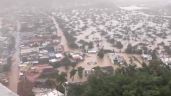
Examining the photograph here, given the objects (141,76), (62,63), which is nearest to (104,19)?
(62,63)

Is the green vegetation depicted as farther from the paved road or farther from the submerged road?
the submerged road

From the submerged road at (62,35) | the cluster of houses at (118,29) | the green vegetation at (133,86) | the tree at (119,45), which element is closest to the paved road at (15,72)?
the submerged road at (62,35)

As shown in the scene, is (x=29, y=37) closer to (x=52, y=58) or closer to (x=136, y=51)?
(x=52, y=58)

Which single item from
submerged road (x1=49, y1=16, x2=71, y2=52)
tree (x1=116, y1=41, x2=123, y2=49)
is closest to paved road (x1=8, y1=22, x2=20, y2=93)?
submerged road (x1=49, y1=16, x2=71, y2=52)

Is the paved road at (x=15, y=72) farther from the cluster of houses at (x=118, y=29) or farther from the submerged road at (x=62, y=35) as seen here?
the cluster of houses at (x=118, y=29)

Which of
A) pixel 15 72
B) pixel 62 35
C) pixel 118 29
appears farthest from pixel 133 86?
pixel 118 29

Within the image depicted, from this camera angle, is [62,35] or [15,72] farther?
[62,35]

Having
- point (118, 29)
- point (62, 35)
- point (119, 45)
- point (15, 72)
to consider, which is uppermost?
point (118, 29)

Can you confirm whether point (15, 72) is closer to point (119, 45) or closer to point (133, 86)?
point (119, 45)

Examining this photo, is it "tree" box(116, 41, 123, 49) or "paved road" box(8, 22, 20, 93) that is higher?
"tree" box(116, 41, 123, 49)

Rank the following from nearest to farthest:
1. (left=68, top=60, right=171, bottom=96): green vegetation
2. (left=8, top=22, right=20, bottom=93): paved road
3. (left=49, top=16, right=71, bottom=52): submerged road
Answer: (left=68, top=60, right=171, bottom=96): green vegetation, (left=8, top=22, right=20, bottom=93): paved road, (left=49, top=16, right=71, bottom=52): submerged road

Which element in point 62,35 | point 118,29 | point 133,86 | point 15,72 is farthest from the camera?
point 118,29
